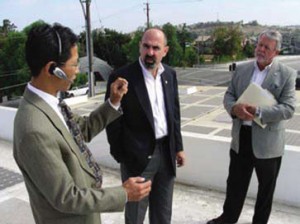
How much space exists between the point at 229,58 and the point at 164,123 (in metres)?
50.1

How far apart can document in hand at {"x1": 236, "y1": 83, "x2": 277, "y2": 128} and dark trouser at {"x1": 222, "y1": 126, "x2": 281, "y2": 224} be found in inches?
8.5

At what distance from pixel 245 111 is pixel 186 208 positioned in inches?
42.2

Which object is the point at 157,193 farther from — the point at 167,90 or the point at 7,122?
the point at 7,122

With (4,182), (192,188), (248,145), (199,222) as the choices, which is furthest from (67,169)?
(4,182)

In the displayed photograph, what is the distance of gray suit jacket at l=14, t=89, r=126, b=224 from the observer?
45.1 inches

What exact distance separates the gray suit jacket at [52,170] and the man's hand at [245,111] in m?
1.34

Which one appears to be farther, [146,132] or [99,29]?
[99,29]

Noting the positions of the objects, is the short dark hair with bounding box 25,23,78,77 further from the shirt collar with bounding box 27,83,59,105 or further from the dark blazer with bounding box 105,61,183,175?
the dark blazer with bounding box 105,61,183,175

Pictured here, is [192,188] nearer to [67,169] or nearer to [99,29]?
[67,169]

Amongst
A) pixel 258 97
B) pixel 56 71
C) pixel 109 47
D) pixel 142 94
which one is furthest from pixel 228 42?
pixel 56 71

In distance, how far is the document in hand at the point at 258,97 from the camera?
236 cm

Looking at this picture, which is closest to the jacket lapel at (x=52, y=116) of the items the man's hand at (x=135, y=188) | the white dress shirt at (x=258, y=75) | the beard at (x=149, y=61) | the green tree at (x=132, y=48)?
the man's hand at (x=135, y=188)

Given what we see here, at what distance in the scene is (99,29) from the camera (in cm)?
4488

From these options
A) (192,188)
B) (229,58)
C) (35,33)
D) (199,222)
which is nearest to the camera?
(35,33)
